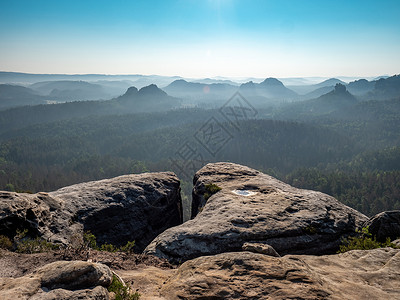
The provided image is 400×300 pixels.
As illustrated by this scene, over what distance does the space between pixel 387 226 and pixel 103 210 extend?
2265cm

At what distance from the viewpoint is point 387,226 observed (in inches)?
682

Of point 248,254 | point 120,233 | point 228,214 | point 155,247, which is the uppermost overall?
point 248,254

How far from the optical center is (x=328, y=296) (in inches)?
366

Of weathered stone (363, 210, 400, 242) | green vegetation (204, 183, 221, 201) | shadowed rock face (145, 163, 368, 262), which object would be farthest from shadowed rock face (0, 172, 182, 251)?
weathered stone (363, 210, 400, 242)

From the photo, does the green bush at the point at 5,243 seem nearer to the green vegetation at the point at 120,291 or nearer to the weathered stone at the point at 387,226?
the green vegetation at the point at 120,291

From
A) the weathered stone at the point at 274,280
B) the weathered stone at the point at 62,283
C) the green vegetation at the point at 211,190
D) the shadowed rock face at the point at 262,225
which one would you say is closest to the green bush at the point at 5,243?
the weathered stone at the point at 62,283

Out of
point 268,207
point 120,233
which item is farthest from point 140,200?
point 268,207

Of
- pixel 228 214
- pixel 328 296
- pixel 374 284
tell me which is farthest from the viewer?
pixel 228 214

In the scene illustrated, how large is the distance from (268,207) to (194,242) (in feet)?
23.4

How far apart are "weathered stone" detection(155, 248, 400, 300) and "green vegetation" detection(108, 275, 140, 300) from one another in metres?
1.01

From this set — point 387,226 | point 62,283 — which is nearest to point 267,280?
point 62,283

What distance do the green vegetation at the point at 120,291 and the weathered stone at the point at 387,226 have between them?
1708 cm

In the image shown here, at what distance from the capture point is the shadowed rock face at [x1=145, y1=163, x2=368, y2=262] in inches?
671

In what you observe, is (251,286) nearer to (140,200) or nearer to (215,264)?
Answer: (215,264)
